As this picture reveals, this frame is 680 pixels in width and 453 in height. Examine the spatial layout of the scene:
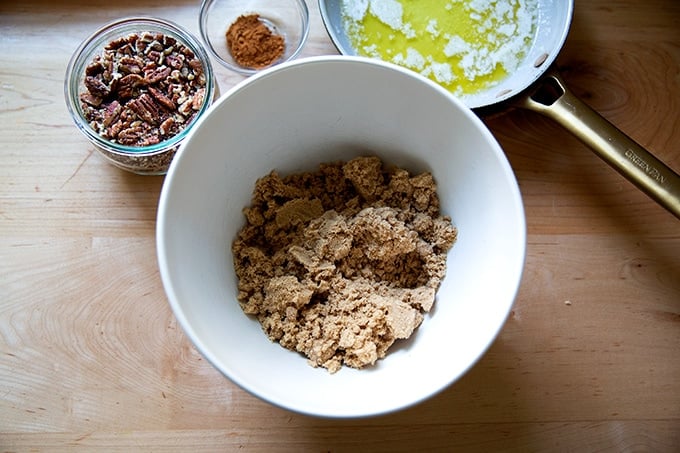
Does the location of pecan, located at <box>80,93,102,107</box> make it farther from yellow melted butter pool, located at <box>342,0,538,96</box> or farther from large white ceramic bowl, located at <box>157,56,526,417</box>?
yellow melted butter pool, located at <box>342,0,538,96</box>

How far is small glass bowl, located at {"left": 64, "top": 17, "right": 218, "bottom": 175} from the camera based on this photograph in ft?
3.07

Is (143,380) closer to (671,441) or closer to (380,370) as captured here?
(380,370)

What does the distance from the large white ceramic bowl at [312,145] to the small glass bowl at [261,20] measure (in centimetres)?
23

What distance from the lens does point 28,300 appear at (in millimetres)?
1009

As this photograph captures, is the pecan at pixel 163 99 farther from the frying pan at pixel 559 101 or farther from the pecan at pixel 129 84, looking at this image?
the frying pan at pixel 559 101

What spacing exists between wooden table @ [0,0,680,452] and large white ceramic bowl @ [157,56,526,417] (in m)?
0.21

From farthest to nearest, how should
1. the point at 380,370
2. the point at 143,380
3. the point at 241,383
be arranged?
1. the point at 143,380
2. the point at 380,370
3. the point at 241,383

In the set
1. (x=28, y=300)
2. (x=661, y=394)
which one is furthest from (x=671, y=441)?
(x=28, y=300)

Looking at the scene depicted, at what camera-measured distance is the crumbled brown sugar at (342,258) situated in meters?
0.83

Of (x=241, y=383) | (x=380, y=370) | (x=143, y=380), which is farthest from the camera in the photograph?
(x=143, y=380)

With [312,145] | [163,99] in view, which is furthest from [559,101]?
[163,99]

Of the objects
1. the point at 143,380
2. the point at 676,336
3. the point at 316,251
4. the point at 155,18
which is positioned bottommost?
the point at 143,380

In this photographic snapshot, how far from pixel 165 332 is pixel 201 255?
24cm

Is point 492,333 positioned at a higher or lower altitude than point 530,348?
higher
